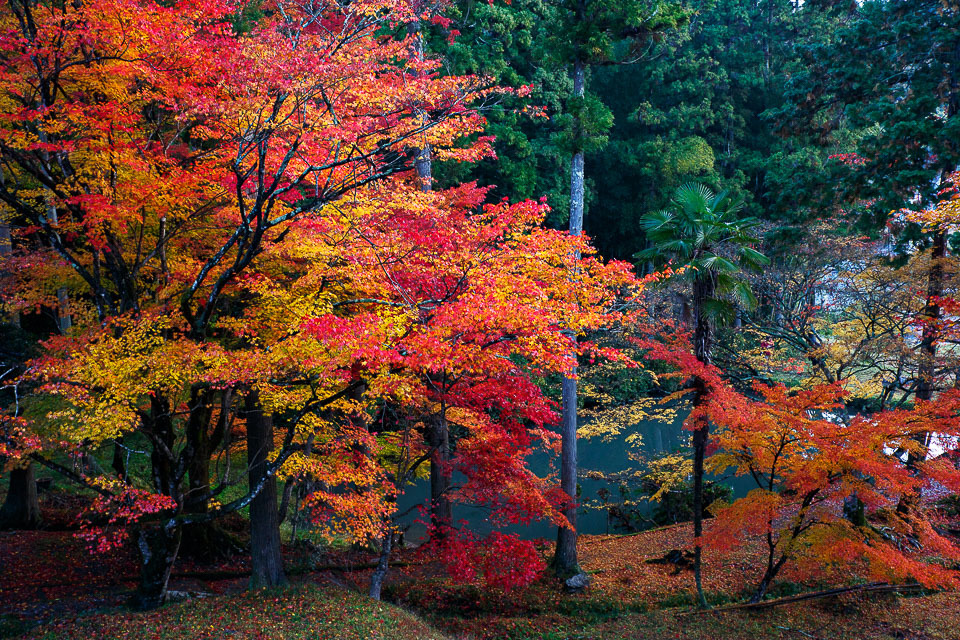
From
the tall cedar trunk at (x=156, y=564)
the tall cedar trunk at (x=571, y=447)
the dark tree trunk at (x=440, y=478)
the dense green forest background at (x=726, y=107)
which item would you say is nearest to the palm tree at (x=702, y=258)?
the tall cedar trunk at (x=571, y=447)

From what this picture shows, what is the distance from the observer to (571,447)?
42.2 ft

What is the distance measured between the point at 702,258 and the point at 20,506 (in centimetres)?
1532

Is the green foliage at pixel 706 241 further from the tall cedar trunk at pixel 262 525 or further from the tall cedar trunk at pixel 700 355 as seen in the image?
the tall cedar trunk at pixel 262 525

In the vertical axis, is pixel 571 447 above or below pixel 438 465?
above

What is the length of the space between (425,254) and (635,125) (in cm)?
2927

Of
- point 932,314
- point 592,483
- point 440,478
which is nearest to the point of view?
point 932,314

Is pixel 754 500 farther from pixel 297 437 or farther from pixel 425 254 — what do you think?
pixel 297 437

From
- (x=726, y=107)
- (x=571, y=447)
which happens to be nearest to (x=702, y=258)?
(x=571, y=447)

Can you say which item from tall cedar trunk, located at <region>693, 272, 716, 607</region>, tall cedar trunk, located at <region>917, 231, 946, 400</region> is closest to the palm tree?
tall cedar trunk, located at <region>693, 272, 716, 607</region>

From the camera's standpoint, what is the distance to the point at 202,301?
34.9ft

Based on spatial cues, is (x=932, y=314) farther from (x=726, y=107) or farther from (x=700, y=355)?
(x=726, y=107)

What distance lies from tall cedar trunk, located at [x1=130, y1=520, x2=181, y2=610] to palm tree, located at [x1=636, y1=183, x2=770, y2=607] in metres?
8.41

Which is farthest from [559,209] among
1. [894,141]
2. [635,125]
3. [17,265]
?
[17,265]

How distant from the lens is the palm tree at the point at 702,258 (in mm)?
10203
